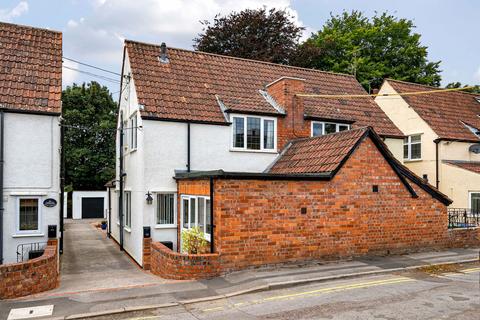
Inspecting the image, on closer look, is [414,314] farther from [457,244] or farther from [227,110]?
[227,110]

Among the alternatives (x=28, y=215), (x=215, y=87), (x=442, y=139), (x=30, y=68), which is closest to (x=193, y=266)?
(x=28, y=215)

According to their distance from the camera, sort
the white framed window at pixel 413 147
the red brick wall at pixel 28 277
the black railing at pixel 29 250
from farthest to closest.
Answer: the white framed window at pixel 413 147, the black railing at pixel 29 250, the red brick wall at pixel 28 277

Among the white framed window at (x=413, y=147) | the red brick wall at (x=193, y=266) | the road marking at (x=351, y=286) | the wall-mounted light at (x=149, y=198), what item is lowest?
the road marking at (x=351, y=286)

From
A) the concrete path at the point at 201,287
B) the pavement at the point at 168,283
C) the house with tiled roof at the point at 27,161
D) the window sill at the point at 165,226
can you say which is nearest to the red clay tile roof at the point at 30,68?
the house with tiled roof at the point at 27,161

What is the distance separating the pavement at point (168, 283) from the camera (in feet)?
31.6

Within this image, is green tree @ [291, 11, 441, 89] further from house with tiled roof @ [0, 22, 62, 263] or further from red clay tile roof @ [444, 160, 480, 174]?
house with tiled roof @ [0, 22, 62, 263]

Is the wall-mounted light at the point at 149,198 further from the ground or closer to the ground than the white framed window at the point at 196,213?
further from the ground

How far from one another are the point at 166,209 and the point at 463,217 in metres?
15.0

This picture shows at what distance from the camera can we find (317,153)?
1485 cm

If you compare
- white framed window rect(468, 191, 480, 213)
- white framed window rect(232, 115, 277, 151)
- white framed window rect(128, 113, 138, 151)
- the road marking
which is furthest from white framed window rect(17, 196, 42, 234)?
white framed window rect(468, 191, 480, 213)

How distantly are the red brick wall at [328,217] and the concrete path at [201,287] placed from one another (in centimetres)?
53

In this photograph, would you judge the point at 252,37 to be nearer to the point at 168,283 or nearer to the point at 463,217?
the point at 463,217

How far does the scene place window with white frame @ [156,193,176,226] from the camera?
1530 cm

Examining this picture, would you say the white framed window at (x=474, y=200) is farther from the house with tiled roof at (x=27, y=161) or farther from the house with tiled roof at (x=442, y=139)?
the house with tiled roof at (x=27, y=161)
